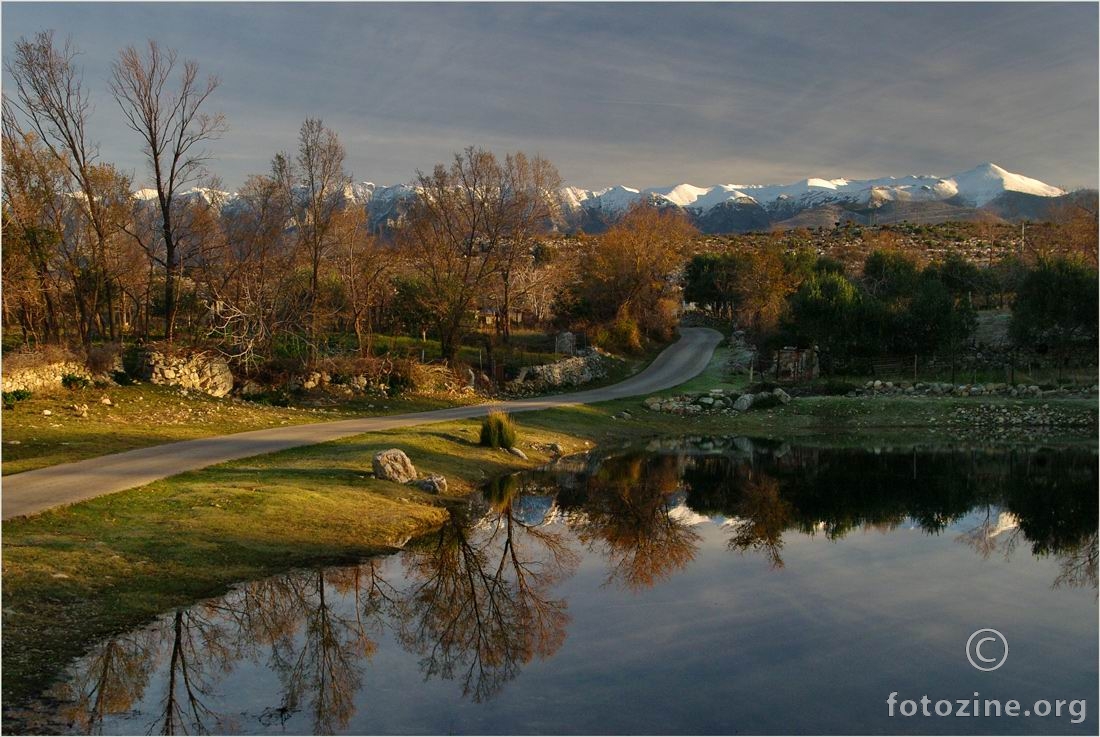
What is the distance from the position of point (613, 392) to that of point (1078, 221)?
45150mm

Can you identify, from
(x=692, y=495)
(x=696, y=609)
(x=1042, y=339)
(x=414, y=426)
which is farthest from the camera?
(x=1042, y=339)

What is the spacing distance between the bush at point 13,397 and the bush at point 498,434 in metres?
13.9

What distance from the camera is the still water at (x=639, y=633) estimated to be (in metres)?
8.37

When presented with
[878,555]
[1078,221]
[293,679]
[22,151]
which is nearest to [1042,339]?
[1078,221]

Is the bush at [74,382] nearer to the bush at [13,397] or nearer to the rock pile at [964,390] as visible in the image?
the bush at [13,397]

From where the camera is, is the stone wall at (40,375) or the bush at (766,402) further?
the bush at (766,402)

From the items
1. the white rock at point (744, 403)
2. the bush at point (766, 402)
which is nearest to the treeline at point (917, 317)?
the bush at point (766, 402)

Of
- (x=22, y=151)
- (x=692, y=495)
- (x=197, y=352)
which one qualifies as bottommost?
(x=692, y=495)

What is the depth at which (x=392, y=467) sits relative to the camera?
768 inches

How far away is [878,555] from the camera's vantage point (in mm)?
15242

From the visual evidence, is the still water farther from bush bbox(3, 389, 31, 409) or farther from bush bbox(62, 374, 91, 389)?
bush bbox(62, 374, 91, 389)

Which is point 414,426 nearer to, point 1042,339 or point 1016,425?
point 1016,425

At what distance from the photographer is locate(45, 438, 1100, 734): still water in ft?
27.5

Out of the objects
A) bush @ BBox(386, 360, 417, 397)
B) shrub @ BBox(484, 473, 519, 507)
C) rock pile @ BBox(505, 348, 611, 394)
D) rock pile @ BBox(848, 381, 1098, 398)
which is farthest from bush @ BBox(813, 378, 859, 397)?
shrub @ BBox(484, 473, 519, 507)
